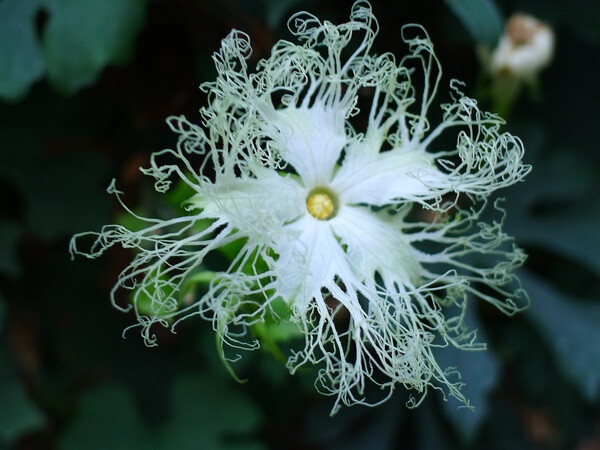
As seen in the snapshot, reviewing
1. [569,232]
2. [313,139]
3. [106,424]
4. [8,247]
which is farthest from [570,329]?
[8,247]

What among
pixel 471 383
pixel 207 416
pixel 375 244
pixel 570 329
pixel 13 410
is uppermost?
pixel 570 329

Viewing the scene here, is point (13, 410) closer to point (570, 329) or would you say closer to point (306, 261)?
point (306, 261)

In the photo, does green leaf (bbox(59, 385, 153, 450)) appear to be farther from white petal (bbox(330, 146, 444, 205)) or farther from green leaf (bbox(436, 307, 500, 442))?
white petal (bbox(330, 146, 444, 205))

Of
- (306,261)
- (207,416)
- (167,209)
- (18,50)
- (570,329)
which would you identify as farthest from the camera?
(207,416)

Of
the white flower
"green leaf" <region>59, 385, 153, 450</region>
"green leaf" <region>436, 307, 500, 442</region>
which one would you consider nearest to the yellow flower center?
the white flower

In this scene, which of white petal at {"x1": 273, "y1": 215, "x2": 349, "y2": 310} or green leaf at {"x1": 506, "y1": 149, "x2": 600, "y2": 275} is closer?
white petal at {"x1": 273, "y1": 215, "x2": 349, "y2": 310}

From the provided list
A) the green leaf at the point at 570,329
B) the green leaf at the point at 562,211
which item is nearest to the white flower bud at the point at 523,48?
the green leaf at the point at 562,211
